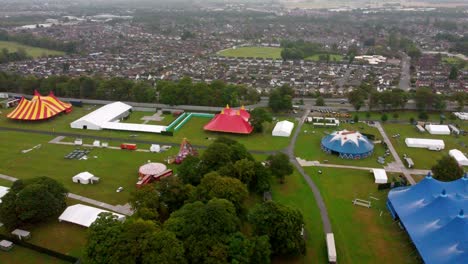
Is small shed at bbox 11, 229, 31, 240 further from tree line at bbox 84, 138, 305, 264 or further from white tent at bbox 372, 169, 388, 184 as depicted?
white tent at bbox 372, 169, 388, 184

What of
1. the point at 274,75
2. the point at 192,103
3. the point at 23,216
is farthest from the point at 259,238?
the point at 274,75

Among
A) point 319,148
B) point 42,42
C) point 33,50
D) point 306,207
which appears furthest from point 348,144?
point 42,42

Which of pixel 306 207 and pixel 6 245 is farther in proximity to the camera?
pixel 306 207

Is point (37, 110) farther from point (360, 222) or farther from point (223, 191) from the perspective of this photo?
point (360, 222)

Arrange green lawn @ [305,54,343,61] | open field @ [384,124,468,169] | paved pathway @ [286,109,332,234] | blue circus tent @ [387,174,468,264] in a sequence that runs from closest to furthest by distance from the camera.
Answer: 1. blue circus tent @ [387,174,468,264]
2. paved pathway @ [286,109,332,234]
3. open field @ [384,124,468,169]
4. green lawn @ [305,54,343,61]

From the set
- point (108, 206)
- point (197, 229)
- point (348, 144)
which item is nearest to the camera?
point (197, 229)

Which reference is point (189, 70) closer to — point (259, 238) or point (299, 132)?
point (299, 132)

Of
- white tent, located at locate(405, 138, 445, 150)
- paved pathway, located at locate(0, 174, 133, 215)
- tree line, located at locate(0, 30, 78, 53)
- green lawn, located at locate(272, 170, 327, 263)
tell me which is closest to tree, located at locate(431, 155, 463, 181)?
white tent, located at locate(405, 138, 445, 150)
